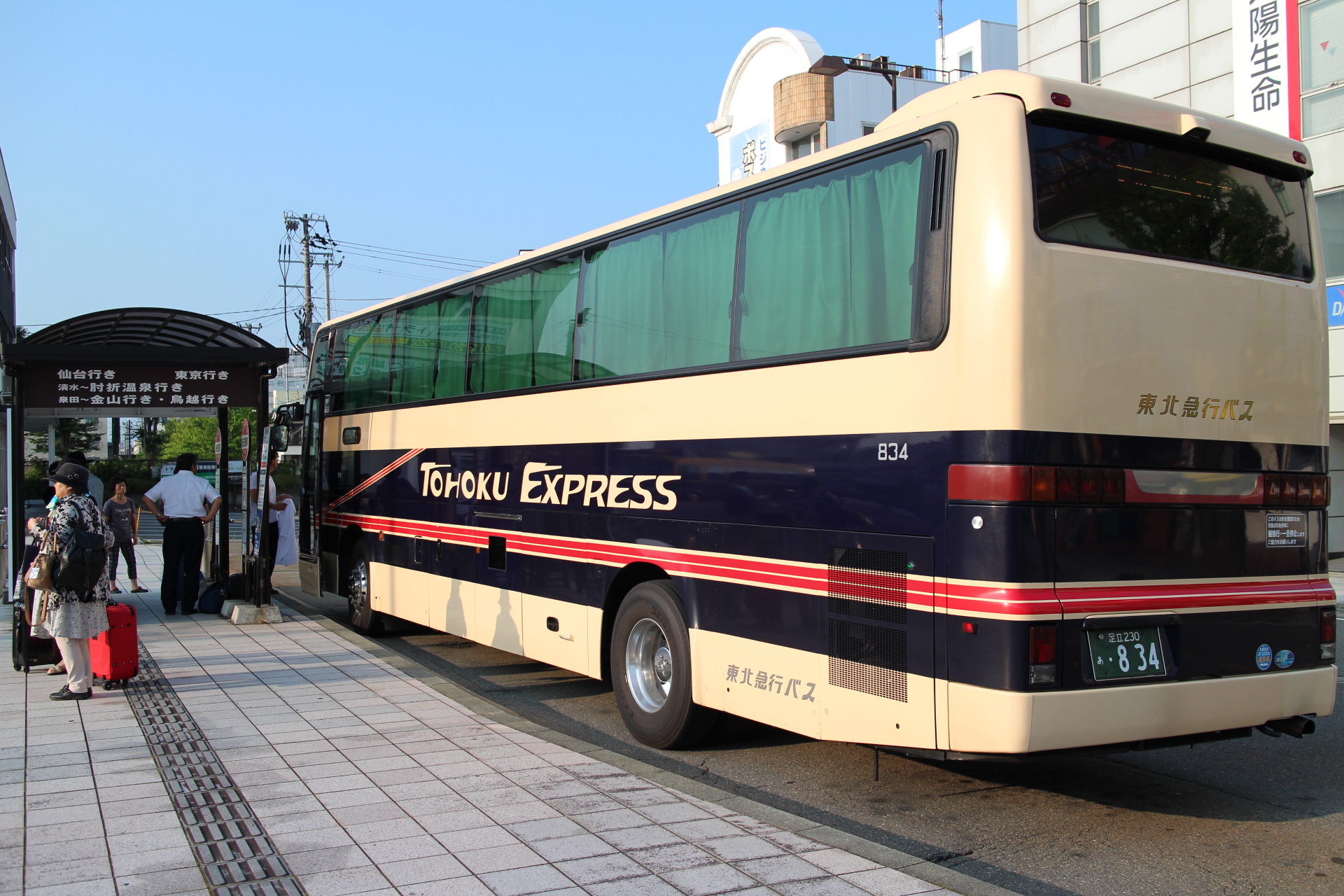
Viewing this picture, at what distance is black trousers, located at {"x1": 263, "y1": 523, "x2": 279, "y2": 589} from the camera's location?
12872mm

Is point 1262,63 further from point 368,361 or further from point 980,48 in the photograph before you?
point 980,48

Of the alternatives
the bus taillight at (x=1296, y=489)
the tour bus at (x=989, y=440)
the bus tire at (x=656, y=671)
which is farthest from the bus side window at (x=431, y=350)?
the bus taillight at (x=1296, y=489)

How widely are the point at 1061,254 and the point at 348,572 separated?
9.65 meters

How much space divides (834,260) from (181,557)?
10489 millimetres

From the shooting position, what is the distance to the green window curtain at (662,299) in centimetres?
689

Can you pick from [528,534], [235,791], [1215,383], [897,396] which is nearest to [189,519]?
[528,534]

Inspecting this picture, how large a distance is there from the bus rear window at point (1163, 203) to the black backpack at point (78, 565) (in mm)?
7039

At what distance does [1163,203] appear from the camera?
18.3 feet

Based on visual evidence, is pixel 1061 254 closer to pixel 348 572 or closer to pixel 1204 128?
pixel 1204 128

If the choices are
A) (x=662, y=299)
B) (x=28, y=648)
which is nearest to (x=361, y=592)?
(x=28, y=648)

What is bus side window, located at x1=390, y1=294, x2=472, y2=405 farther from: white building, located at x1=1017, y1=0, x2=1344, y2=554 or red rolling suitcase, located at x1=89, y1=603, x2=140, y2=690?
white building, located at x1=1017, y1=0, x2=1344, y2=554

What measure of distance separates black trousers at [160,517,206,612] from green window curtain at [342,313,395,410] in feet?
8.55

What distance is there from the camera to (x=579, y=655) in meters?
8.19

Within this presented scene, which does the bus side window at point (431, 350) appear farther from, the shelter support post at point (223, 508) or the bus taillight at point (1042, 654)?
the bus taillight at point (1042, 654)
